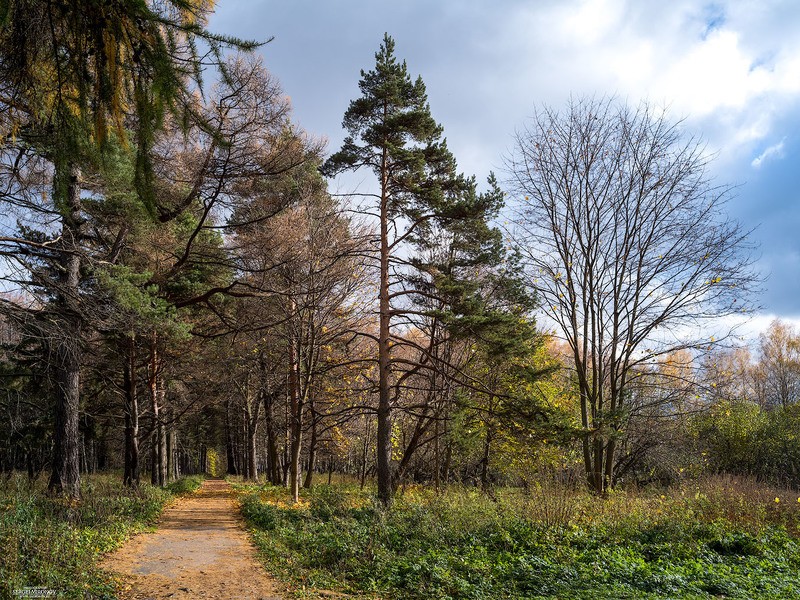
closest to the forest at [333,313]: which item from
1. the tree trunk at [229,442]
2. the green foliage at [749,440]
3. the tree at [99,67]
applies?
the tree at [99,67]

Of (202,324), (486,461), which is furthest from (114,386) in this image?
(486,461)

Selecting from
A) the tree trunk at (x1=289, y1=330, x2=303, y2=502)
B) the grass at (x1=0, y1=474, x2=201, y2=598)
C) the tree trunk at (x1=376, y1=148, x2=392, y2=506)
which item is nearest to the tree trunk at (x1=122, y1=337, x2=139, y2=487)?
the grass at (x1=0, y1=474, x2=201, y2=598)

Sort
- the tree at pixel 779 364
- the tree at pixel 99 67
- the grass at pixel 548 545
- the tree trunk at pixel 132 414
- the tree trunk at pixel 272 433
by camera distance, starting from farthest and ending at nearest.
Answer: the tree at pixel 779 364
the tree trunk at pixel 272 433
the tree trunk at pixel 132 414
the grass at pixel 548 545
the tree at pixel 99 67

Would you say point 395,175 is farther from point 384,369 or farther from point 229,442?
point 229,442

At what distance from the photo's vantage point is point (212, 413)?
36.0m

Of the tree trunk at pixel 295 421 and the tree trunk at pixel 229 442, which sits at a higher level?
the tree trunk at pixel 295 421

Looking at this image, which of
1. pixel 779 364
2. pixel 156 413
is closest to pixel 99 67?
pixel 156 413

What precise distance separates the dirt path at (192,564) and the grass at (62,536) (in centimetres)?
35

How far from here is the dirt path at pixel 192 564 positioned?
6414mm

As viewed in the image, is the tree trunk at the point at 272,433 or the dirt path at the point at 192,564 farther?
the tree trunk at the point at 272,433

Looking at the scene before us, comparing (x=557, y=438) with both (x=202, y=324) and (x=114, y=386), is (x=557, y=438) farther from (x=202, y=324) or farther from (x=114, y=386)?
(x=114, y=386)

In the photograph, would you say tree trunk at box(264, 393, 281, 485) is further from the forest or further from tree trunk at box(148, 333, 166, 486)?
tree trunk at box(148, 333, 166, 486)

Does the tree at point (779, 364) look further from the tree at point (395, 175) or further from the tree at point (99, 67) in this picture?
the tree at point (99, 67)

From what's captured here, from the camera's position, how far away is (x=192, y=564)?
7.88m
